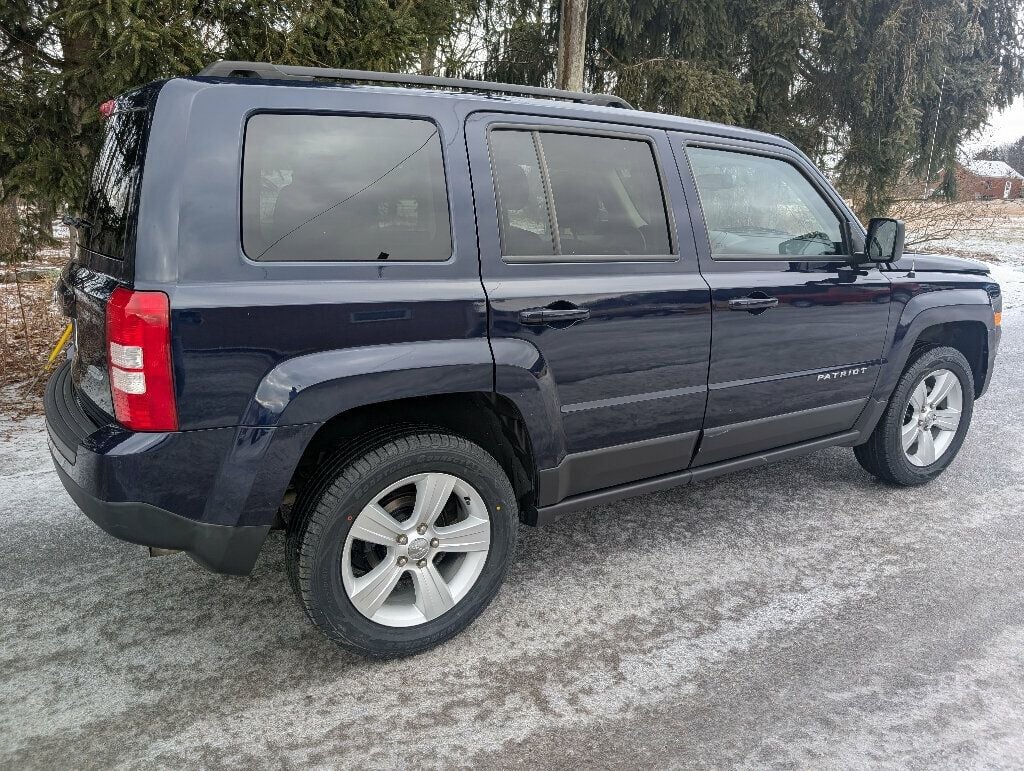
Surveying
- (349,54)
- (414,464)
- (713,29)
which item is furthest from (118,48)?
(713,29)

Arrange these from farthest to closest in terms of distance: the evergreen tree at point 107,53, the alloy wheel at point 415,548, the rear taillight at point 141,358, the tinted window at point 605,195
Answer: the evergreen tree at point 107,53
the tinted window at point 605,195
the alloy wheel at point 415,548
the rear taillight at point 141,358

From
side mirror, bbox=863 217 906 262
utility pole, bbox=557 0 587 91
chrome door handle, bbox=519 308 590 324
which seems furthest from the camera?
utility pole, bbox=557 0 587 91

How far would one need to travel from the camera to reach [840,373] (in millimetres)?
3744

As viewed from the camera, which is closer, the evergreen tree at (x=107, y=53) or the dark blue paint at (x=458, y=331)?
the dark blue paint at (x=458, y=331)

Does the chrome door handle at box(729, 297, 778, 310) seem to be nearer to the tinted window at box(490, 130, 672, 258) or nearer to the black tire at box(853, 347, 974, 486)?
the tinted window at box(490, 130, 672, 258)

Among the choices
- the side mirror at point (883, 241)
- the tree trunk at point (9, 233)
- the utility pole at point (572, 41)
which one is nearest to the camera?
the side mirror at point (883, 241)

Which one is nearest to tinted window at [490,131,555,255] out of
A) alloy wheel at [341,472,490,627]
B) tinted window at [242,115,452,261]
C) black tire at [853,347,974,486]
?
tinted window at [242,115,452,261]

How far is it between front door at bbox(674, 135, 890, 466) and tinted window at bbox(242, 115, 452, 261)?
1.23m

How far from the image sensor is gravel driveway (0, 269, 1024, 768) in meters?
2.30

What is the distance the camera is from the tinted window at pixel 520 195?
2.74 metres

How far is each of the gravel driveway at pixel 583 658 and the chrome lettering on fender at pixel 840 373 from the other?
0.77m

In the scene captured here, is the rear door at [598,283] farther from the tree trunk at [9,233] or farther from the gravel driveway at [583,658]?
the tree trunk at [9,233]

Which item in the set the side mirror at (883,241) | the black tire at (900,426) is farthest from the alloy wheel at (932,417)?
the side mirror at (883,241)

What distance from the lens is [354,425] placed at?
2.68 meters
